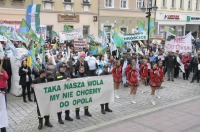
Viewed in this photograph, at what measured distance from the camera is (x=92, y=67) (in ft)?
41.6

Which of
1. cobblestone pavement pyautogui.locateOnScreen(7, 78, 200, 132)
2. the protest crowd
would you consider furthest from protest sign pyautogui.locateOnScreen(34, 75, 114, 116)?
cobblestone pavement pyautogui.locateOnScreen(7, 78, 200, 132)

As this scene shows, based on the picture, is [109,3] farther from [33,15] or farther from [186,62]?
[33,15]

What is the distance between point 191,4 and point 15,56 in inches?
1463

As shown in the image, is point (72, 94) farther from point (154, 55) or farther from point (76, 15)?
point (76, 15)

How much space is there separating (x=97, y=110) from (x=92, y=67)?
133 inches

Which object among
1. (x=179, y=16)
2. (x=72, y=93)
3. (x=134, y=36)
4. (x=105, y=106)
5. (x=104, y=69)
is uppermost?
(x=179, y=16)

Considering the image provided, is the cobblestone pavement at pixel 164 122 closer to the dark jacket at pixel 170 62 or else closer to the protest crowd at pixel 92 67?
the protest crowd at pixel 92 67

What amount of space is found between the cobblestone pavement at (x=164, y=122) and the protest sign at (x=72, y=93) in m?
1.03

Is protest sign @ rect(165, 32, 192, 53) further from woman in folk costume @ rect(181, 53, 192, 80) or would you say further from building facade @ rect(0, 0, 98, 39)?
building facade @ rect(0, 0, 98, 39)

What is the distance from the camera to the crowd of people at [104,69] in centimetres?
840

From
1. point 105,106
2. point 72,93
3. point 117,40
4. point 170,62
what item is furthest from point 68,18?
point 72,93

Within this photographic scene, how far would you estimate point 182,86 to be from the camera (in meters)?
13.9

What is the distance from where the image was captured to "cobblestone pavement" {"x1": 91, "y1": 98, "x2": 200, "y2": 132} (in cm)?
791

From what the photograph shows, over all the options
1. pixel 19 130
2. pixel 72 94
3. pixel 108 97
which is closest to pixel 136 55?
pixel 108 97
